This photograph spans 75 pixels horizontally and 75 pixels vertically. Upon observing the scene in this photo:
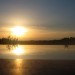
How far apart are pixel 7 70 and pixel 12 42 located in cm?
4675

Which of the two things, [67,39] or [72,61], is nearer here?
[72,61]

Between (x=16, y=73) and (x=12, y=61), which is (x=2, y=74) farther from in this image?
(x=12, y=61)

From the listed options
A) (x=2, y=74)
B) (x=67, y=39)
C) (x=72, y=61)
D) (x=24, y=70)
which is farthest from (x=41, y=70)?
(x=67, y=39)

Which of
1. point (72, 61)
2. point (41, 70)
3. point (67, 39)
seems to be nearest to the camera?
point (41, 70)

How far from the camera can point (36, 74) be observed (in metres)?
31.7

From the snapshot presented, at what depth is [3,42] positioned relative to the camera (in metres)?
84.2

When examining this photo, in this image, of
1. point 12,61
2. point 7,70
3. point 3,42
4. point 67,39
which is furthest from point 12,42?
point 7,70

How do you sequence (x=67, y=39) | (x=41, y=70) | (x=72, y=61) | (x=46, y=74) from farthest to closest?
(x=67, y=39), (x=72, y=61), (x=41, y=70), (x=46, y=74)

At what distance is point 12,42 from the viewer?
81500mm

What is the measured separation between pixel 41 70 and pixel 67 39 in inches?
1816

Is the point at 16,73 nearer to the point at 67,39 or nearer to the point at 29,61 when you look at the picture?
the point at 29,61

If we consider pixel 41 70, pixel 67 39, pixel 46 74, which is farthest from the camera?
pixel 67 39

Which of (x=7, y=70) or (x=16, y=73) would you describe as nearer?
(x=16, y=73)

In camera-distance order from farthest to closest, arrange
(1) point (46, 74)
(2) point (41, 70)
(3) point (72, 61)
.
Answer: (3) point (72, 61), (2) point (41, 70), (1) point (46, 74)
